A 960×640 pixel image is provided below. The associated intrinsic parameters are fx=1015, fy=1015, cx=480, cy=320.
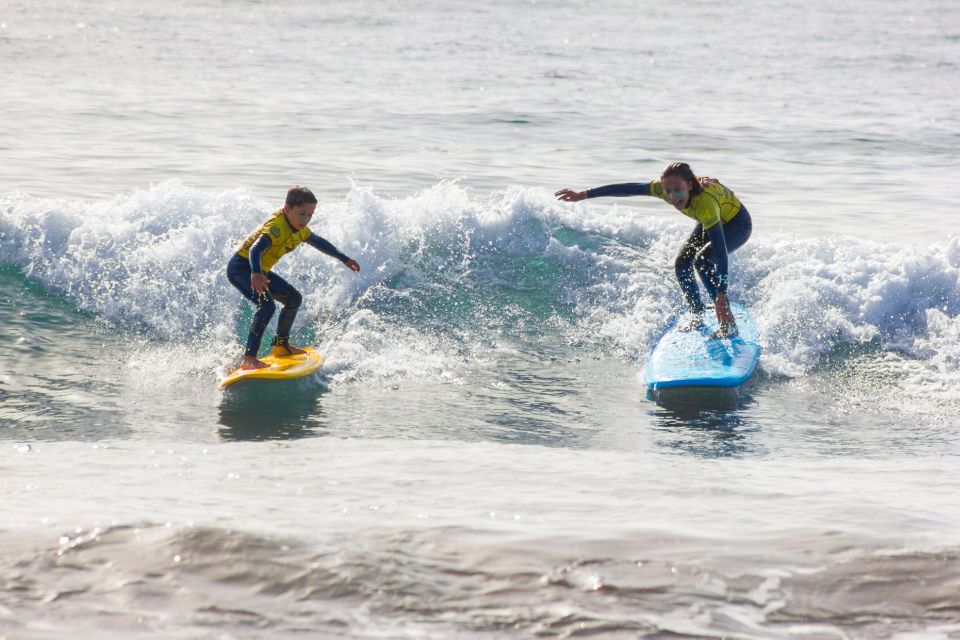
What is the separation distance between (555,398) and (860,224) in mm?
5950

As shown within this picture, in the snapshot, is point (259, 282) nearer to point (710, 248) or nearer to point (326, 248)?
point (326, 248)

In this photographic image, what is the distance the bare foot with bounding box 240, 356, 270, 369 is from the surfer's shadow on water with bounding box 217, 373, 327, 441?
15 cm

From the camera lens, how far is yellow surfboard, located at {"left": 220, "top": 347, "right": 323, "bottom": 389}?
7141 millimetres

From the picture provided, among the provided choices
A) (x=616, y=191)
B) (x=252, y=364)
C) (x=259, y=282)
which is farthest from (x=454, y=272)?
(x=259, y=282)

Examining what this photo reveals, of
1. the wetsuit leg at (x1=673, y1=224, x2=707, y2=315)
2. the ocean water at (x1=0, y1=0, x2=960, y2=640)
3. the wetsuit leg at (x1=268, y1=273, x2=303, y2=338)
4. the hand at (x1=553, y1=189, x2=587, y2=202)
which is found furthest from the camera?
the wetsuit leg at (x1=673, y1=224, x2=707, y2=315)

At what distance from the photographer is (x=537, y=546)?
4.08m

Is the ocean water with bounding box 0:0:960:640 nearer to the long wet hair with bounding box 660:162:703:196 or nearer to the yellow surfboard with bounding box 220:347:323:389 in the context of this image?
the yellow surfboard with bounding box 220:347:323:389

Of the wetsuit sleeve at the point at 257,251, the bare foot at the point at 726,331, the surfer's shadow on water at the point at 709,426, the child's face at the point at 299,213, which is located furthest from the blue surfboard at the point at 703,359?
the wetsuit sleeve at the point at 257,251

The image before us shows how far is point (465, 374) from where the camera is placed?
317 inches

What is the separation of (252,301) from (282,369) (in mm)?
581

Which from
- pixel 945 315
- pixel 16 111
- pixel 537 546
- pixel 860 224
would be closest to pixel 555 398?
pixel 537 546

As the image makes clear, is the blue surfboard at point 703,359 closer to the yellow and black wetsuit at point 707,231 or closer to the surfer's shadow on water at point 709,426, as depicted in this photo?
the surfer's shadow on water at point 709,426

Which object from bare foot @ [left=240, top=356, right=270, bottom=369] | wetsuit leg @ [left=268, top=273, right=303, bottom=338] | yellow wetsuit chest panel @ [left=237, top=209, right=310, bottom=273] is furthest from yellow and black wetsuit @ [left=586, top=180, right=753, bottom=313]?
bare foot @ [left=240, top=356, right=270, bottom=369]

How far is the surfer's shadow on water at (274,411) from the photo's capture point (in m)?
6.48
